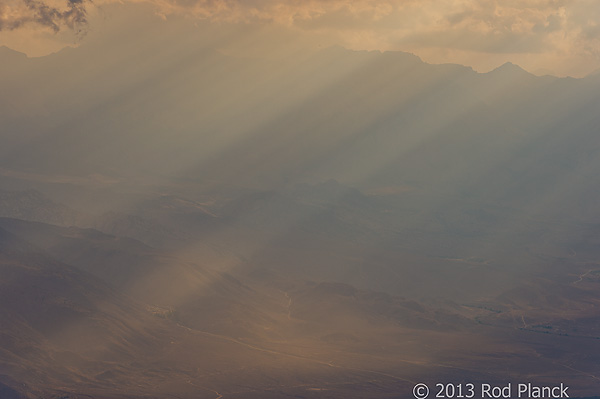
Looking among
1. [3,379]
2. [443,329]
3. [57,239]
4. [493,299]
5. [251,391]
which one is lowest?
[3,379]

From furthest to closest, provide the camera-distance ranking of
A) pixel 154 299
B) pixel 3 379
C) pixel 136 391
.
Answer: pixel 154 299
pixel 136 391
pixel 3 379

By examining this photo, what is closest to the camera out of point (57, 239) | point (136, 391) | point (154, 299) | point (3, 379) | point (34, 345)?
point (3, 379)

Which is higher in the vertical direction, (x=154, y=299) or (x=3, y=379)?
(x=154, y=299)

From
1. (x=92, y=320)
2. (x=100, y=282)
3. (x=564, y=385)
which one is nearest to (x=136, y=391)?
(x=92, y=320)

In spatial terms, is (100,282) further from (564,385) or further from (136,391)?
(564,385)

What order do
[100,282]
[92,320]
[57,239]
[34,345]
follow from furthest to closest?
[57,239]
[100,282]
[92,320]
[34,345]

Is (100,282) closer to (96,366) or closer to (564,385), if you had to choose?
(96,366)

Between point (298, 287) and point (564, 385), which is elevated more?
point (298, 287)

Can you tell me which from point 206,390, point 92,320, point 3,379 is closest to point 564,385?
point 206,390

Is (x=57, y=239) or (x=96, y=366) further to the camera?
(x=57, y=239)
